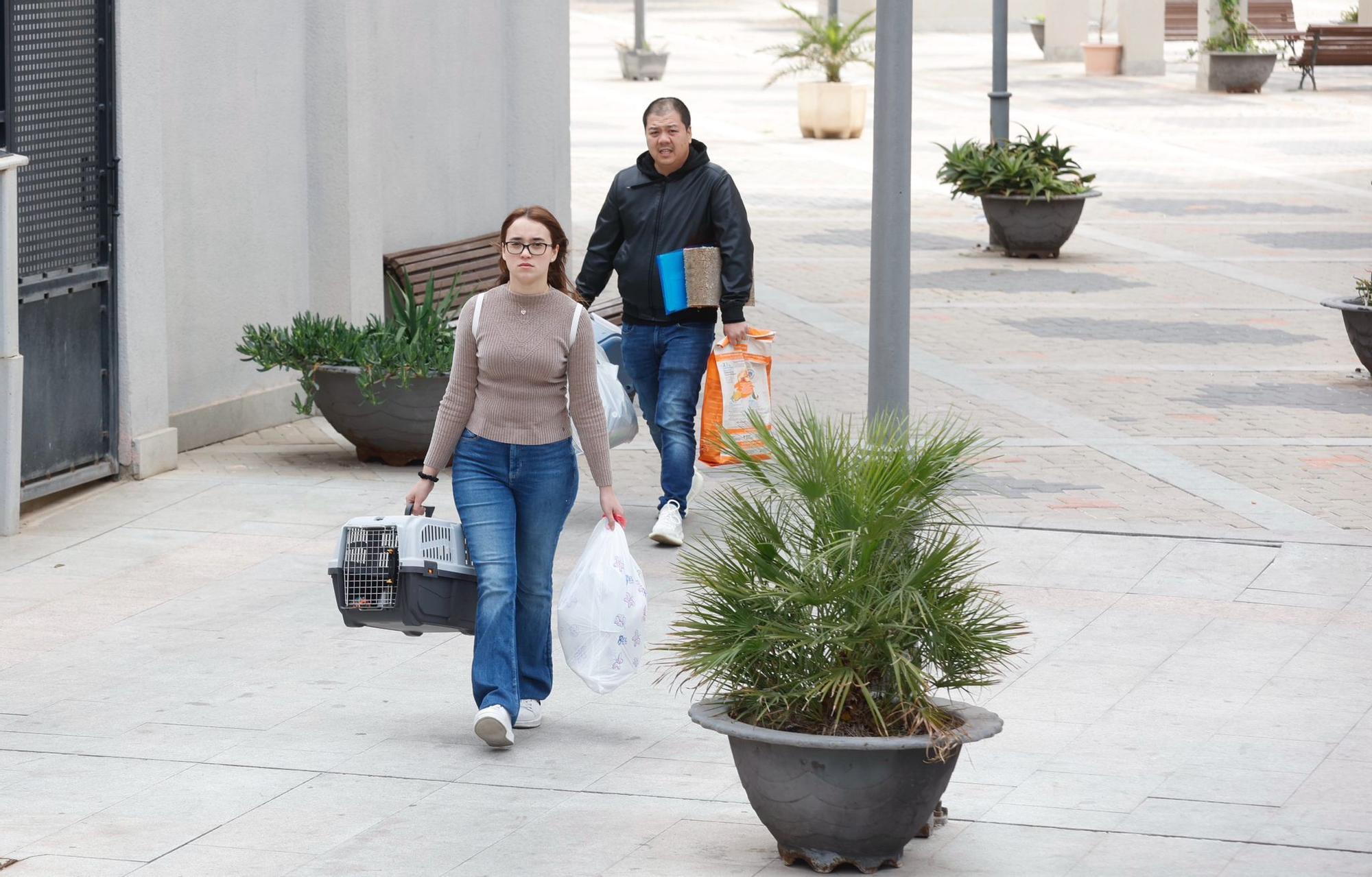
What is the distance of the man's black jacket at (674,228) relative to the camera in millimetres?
9023

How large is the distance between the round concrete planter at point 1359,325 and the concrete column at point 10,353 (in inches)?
323

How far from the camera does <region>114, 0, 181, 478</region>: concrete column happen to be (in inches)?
400

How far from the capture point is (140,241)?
33.8 feet

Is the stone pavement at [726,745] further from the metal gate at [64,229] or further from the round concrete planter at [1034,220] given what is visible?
the round concrete planter at [1034,220]

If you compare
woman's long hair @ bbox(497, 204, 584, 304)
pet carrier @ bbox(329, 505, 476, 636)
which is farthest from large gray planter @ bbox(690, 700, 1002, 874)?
woman's long hair @ bbox(497, 204, 584, 304)

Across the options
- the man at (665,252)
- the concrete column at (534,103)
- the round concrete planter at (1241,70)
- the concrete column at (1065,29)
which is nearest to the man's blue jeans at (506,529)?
the man at (665,252)

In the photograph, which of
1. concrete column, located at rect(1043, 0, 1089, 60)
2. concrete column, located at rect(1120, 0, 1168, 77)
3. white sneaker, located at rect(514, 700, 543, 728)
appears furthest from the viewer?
concrete column, located at rect(1043, 0, 1089, 60)

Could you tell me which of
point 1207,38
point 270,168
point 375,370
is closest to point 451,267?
point 270,168

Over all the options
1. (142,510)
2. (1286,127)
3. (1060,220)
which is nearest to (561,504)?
(142,510)

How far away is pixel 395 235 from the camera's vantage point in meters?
13.6

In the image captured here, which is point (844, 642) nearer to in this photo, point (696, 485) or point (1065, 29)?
point (696, 485)

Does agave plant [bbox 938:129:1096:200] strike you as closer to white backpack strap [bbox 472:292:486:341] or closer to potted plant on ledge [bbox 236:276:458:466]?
potted plant on ledge [bbox 236:276:458:466]

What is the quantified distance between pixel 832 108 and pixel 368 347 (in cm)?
2209

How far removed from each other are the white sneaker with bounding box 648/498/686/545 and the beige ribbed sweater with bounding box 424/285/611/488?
2.63m
